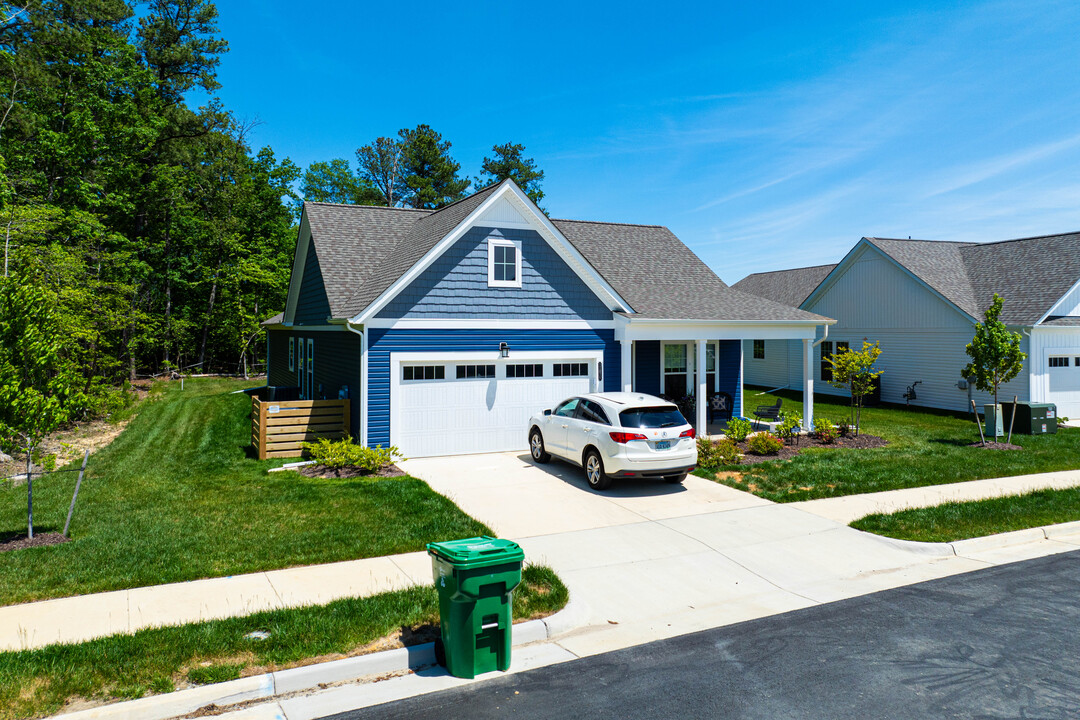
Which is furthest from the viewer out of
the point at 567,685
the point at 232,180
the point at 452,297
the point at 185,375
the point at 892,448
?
the point at 232,180

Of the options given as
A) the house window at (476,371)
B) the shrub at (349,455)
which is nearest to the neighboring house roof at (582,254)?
the house window at (476,371)

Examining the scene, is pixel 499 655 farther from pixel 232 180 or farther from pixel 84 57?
pixel 232 180

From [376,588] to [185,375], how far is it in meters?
37.4

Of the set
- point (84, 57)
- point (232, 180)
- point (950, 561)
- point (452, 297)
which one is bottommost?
point (950, 561)

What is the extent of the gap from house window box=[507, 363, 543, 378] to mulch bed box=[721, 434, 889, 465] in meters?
5.32

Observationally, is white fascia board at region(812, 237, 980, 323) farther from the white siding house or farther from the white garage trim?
the white garage trim

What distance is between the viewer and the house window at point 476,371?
1578cm

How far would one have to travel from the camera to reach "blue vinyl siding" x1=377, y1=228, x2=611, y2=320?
15203 mm

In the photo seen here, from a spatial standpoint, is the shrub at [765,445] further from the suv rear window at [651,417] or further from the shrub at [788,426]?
the suv rear window at [651,417]

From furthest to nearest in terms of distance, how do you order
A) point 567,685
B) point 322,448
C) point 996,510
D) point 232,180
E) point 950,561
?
point 232,180
point 322,448
point 996,510
point 950,561
point 567,685

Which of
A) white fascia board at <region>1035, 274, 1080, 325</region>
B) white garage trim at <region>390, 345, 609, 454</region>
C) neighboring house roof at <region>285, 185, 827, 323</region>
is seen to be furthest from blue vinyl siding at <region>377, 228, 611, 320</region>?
white fascia board at <region>1035, 274, 1080, 325</region>

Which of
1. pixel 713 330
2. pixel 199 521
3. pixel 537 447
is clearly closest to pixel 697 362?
pixel 713 330

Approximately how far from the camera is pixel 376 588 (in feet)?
24.2

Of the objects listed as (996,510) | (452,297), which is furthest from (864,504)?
(452,297)
